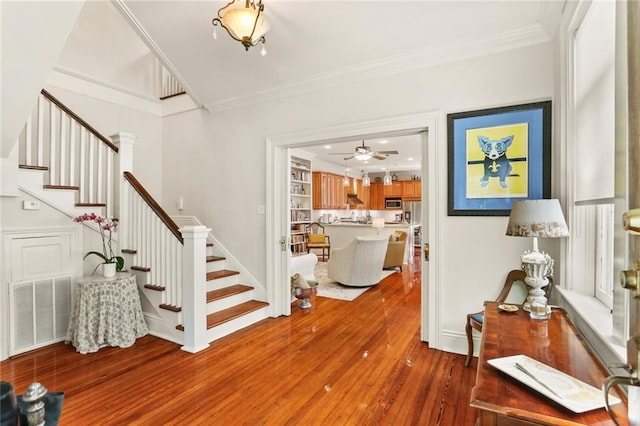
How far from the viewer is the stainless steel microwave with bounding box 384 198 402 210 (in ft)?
35.0

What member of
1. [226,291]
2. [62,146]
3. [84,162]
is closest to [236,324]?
[226,291]

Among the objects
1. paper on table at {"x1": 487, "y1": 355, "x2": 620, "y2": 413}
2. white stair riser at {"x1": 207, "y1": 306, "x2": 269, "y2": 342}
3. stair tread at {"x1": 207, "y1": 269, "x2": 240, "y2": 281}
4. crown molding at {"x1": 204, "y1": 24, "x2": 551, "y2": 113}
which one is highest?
crown molding at {"x1": 204, "y1": 24, "x2": 551, "y2": 113}

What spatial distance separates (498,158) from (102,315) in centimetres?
379

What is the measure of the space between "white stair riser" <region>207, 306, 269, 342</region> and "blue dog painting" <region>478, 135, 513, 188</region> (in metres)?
2.75

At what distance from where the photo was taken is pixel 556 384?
1014mm

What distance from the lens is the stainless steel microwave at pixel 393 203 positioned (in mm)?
10680

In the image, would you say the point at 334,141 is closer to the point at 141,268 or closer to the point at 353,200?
the point at 141,268

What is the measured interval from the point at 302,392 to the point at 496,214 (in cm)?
211

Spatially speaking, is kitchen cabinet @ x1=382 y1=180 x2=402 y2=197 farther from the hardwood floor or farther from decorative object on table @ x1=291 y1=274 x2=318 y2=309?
the hardwood floor

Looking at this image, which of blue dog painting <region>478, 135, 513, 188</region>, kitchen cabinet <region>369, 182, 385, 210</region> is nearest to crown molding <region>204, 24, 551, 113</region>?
blue dog painting <region>478, 135, 513, 188</region>

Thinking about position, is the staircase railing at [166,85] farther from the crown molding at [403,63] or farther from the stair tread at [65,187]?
the stair tread at [65,187]

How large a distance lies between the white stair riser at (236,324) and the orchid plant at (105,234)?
1243mm

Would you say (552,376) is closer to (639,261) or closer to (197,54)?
(639,261)

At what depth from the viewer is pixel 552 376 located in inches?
41.9
